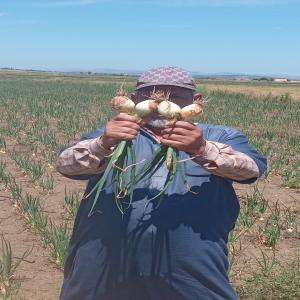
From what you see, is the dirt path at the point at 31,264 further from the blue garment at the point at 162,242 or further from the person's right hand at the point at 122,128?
the person's right hand at the point at 122,128

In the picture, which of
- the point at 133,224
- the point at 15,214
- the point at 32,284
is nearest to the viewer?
the point at 133,224

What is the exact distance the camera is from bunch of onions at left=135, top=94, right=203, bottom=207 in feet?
6.24

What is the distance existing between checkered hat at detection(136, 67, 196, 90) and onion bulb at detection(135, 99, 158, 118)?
0.46ft

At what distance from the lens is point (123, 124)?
189cm

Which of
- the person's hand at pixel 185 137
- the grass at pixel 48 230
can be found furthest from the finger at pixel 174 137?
the grass at pixel 48 230

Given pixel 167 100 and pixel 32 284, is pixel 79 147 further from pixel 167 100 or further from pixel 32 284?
pixel 32 284

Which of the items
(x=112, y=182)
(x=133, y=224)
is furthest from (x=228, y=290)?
(x=112, y=182)

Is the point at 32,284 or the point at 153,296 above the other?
the point at 153,296

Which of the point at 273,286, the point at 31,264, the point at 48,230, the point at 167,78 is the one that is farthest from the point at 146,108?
the point at 48,230

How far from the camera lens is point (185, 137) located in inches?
72.6

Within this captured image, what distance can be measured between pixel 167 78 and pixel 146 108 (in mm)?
189

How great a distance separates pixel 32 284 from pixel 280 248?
2107 mm

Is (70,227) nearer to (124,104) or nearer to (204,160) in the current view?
(124,104)

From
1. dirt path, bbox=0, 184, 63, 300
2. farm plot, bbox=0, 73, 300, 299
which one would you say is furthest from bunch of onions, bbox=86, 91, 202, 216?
dirt path, bbox=0, 184, 63, 300
